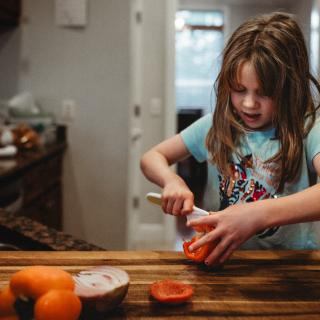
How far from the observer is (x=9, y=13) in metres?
3.19

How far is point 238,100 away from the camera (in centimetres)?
115

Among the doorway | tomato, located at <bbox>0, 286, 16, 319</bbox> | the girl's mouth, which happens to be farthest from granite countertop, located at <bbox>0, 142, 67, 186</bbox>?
the doorway

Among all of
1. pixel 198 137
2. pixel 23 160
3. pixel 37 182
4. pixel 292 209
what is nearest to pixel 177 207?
pixel 292 209

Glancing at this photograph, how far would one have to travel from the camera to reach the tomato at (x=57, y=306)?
587mm

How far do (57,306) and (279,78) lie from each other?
753 millimetres

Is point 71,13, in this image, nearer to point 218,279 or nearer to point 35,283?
point 218,279

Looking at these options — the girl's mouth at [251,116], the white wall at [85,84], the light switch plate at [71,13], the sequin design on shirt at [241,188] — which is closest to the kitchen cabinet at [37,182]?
the white wall at [85,84]

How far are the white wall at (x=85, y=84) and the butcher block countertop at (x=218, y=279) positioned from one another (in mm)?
2461

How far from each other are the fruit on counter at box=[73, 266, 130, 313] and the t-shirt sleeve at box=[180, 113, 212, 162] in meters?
0.70

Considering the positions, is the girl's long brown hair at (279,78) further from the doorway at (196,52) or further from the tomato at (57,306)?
the doorway at (196,52)

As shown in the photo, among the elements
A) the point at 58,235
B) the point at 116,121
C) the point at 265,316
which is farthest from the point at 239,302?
the point at 116,121

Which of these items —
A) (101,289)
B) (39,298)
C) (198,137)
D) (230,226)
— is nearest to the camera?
(39,298)

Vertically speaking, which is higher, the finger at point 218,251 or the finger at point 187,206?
the finger at point 187,206

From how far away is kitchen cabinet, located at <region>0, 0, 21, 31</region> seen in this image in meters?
3.08
